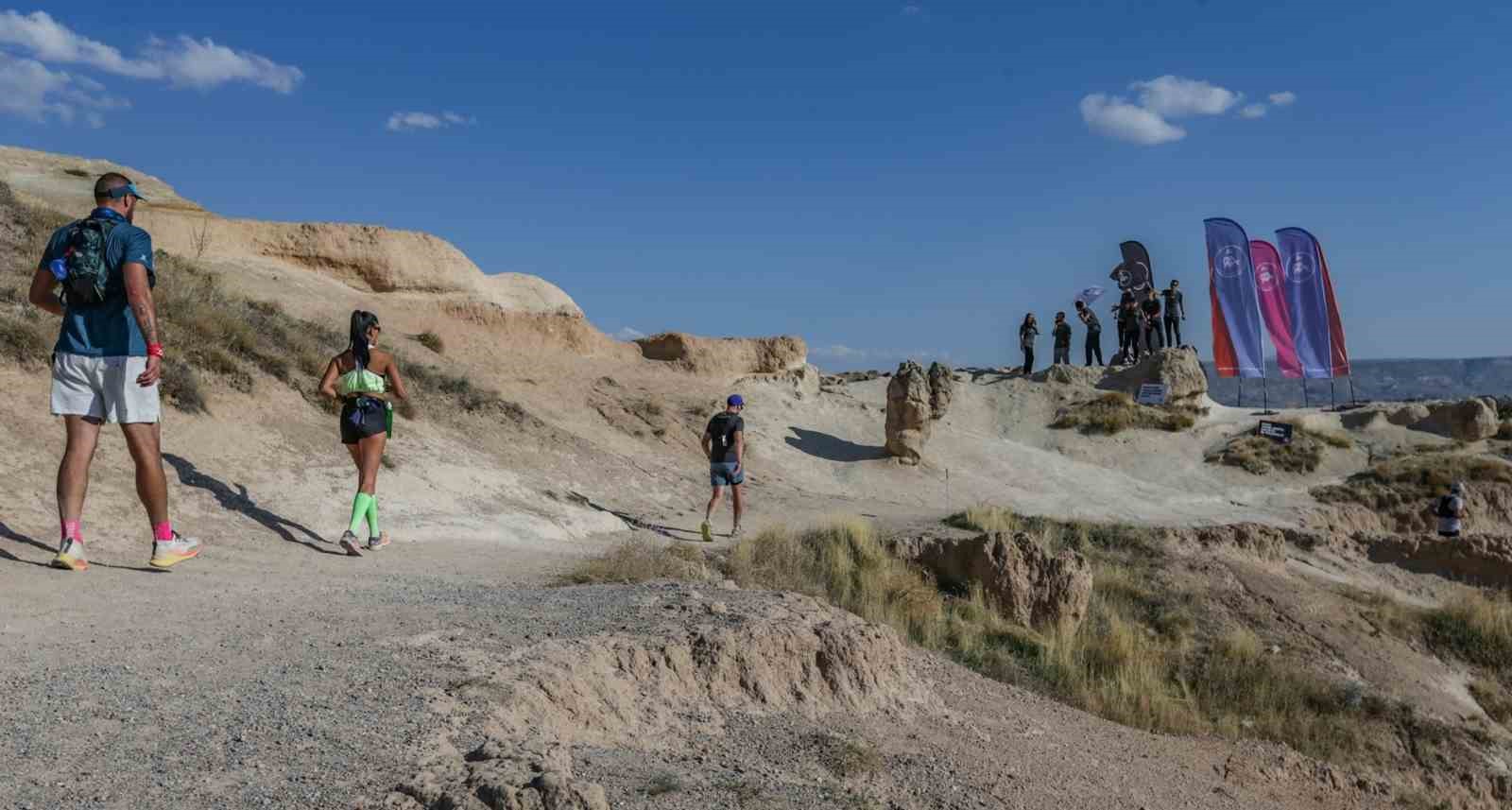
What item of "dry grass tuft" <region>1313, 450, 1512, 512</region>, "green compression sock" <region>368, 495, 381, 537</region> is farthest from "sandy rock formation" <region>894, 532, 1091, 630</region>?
"dry grass tuft" <region>1313, 450, 1512, 512</region>

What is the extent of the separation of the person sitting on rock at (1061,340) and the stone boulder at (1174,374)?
2159mm

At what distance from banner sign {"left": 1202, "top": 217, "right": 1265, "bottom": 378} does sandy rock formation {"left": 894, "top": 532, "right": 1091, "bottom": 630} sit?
16.0 m

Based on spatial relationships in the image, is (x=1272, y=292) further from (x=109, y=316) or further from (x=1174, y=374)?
(x=109, y=316)

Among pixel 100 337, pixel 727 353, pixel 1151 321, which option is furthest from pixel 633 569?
pixel 1151 321

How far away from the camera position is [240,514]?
8.20 meters

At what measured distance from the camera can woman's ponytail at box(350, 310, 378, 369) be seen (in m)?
7.79

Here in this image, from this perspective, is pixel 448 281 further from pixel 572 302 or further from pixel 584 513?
pixel 584 513

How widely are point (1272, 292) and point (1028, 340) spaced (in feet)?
20.0

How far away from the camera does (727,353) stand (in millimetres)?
22359

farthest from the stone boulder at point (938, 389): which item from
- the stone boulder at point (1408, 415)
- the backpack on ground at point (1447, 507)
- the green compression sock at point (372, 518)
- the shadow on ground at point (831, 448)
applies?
the green compression sock at point (372, 518)

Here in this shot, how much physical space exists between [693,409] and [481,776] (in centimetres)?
1587

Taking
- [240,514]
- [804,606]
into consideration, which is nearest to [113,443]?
[240,514]

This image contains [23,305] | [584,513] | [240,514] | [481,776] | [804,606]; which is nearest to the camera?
[481,776]

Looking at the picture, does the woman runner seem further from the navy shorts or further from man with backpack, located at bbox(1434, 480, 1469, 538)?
man with backpack, located at bbox(1434, 480, 1469, 538)
